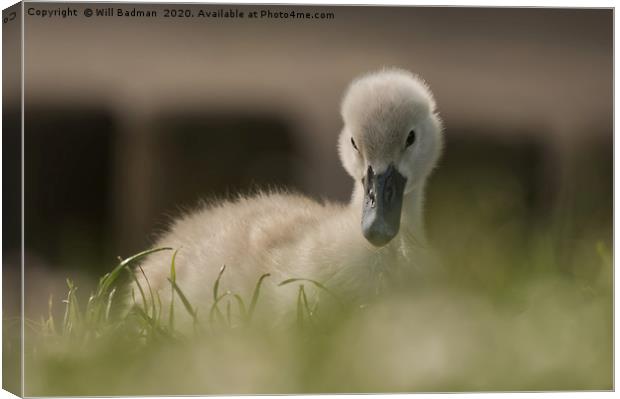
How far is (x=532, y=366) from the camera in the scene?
4.19 metres

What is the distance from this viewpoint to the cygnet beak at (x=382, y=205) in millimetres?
4215

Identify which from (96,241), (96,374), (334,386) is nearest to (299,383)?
(334,386)

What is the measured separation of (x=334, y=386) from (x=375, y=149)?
2.15 feet

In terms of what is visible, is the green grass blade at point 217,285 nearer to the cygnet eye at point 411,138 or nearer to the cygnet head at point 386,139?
the cygnet head at point 386,139

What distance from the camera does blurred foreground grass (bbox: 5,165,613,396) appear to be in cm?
409

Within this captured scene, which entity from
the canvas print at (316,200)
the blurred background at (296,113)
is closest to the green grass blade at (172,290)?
the canvas print at (316,200)

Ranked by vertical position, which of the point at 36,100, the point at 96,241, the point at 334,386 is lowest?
the point at 334,386

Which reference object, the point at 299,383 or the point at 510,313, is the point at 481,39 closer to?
the point at 510,313

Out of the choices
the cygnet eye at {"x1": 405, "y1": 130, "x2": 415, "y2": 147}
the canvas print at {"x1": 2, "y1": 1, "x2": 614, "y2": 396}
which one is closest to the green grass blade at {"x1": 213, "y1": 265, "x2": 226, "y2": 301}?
the canvas print at {"x1": 2, "y1": 1, "x2": 614, "y2": 396}

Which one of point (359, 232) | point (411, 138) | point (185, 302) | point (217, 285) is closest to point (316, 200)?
point (359, 232)

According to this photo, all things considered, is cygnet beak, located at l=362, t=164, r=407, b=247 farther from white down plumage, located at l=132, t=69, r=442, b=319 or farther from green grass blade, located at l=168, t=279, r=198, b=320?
green grass blade, located at l=168, t=279, r=198, b=320

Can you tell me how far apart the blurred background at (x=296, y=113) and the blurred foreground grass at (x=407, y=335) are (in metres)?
0.04

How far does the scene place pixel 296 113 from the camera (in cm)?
446

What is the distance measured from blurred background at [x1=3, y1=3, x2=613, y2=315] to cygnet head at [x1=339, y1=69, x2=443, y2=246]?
0.05 metres
